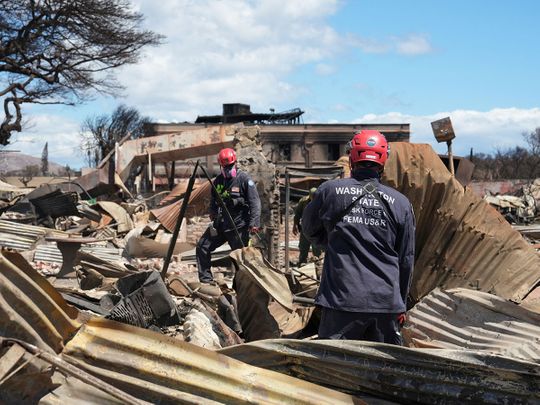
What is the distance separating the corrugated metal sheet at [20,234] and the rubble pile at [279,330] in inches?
116

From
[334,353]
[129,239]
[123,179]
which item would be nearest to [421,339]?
[334,353]

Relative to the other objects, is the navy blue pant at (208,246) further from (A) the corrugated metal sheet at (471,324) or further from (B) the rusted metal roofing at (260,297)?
(A) the corrugated metal sheet at (471,324)

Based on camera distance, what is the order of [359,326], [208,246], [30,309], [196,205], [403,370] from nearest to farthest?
[30,309], [403,370], [359,326], [208,246], [196,205]

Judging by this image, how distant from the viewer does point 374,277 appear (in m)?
3.45

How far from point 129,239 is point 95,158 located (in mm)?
34019

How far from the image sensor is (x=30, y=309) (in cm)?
256

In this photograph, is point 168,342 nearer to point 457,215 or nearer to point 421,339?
point 421,339

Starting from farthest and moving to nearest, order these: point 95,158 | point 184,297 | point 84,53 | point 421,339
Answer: point 95,158 → point 84,53 → point 184,297 → point 421,339

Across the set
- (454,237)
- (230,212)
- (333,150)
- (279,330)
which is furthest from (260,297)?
(333,150)

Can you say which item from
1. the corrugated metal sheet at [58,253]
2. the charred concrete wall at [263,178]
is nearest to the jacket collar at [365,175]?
the corrugated metal sheet at [58,253]

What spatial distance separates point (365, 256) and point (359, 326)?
35 centimetres

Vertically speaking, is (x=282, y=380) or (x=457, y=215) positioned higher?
(x=457, y=215)

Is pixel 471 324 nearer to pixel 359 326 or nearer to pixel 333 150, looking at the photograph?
pixel 359 326

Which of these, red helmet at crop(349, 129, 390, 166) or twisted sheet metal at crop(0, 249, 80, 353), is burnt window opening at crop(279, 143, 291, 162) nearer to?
red helmet at crop(349, 129, 390, 166)
